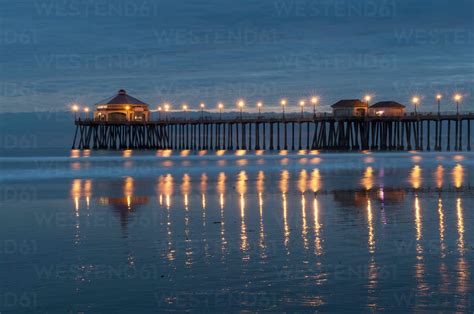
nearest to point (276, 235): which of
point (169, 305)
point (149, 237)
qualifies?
point (149, 237)

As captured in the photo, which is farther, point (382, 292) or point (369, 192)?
point (369, 192)

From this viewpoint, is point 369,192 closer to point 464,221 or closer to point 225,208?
point 225,208

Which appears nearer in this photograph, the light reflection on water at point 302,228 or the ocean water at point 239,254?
the ocean water at point 239,254

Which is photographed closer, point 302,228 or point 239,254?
point 239,254

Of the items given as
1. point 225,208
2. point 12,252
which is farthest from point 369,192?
point 12,252

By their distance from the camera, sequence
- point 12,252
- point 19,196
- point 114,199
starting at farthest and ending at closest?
point 19,196 → point 114,199 → point 12,252

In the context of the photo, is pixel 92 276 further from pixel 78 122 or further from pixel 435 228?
pixel 78 122

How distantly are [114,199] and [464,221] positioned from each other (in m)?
12.5

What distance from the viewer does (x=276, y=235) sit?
53.0ft

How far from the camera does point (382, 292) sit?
1078cm

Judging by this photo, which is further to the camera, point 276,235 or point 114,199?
point 114,199

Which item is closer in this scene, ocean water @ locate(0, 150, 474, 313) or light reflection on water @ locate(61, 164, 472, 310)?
ocean water @ locate(0, 150, 474, 313)

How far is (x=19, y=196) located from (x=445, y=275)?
20119mm

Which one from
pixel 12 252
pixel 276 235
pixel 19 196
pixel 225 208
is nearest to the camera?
pixel 12 252
